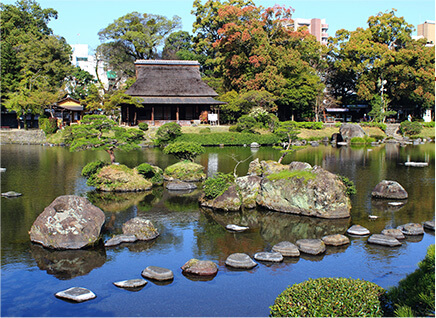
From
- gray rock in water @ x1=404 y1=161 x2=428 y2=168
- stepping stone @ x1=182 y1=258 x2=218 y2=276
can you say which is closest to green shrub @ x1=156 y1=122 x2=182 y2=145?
gray rock in water @ x1=404 y1=161 x2=428 y2=168

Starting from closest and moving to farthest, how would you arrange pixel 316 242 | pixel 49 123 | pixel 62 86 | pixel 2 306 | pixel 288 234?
pixel 2 306, pixel 316 242, pixel 288 234, pixel 49 123, pixel 62 86

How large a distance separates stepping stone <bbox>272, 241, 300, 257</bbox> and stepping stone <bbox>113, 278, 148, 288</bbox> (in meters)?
4.37

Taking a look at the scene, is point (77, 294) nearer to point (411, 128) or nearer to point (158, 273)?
point (158, 273)

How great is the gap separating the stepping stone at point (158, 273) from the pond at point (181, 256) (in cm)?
25

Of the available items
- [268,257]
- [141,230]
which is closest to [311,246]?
[268,257]

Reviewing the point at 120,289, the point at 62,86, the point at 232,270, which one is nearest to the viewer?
the point at 120,289

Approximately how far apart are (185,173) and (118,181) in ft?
14.0

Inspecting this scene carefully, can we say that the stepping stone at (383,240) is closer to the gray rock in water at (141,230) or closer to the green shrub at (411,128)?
the gray rock in water at (141,230)

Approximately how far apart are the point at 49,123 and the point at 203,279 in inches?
1663

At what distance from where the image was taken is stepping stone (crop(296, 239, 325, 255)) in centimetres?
1372

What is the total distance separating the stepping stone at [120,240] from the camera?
47.2 ft

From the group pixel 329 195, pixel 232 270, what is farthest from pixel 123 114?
pixel 232 270

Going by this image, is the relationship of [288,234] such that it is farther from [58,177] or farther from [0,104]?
[0,104]

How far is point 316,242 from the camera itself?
14.0 metres
